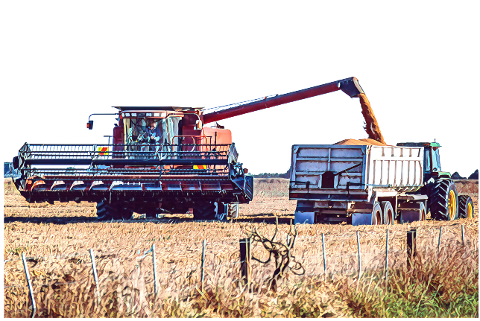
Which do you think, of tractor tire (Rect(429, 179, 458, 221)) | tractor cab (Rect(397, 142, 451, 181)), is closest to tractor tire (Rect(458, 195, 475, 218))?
tractor tire (Rect(429, 179, 458, 221))

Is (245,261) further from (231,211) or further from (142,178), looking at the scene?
(231,211)

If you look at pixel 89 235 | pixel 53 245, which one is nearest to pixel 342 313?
pixel 53 245

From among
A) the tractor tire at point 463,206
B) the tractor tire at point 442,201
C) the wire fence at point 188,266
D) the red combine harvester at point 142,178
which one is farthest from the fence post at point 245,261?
the tractor tire at point 463,206

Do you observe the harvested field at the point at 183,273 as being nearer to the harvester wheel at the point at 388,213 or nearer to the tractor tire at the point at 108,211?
the harvester wheel at the point at 388,213

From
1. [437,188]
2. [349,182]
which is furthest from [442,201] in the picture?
[349,182]

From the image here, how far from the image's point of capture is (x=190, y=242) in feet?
46.6

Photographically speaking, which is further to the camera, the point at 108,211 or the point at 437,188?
the point at 437,188

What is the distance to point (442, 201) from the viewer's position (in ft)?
74.0

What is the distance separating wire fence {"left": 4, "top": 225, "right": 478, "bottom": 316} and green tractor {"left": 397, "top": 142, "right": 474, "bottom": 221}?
8325 millimetres

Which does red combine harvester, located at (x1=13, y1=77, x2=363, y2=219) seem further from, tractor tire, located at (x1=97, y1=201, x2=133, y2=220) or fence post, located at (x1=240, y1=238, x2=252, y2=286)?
fence post, located at (x1=240, y1=238, x2=252, y2=286)

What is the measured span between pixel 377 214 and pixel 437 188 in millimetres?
3800

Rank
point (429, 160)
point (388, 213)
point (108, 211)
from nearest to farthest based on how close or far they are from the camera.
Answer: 1. point (388, 213)
2. point (108, 211)
3. point (429, 160)

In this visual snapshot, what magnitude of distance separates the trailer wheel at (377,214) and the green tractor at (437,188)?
3.35 m

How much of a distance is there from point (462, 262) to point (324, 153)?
843 centimetres
